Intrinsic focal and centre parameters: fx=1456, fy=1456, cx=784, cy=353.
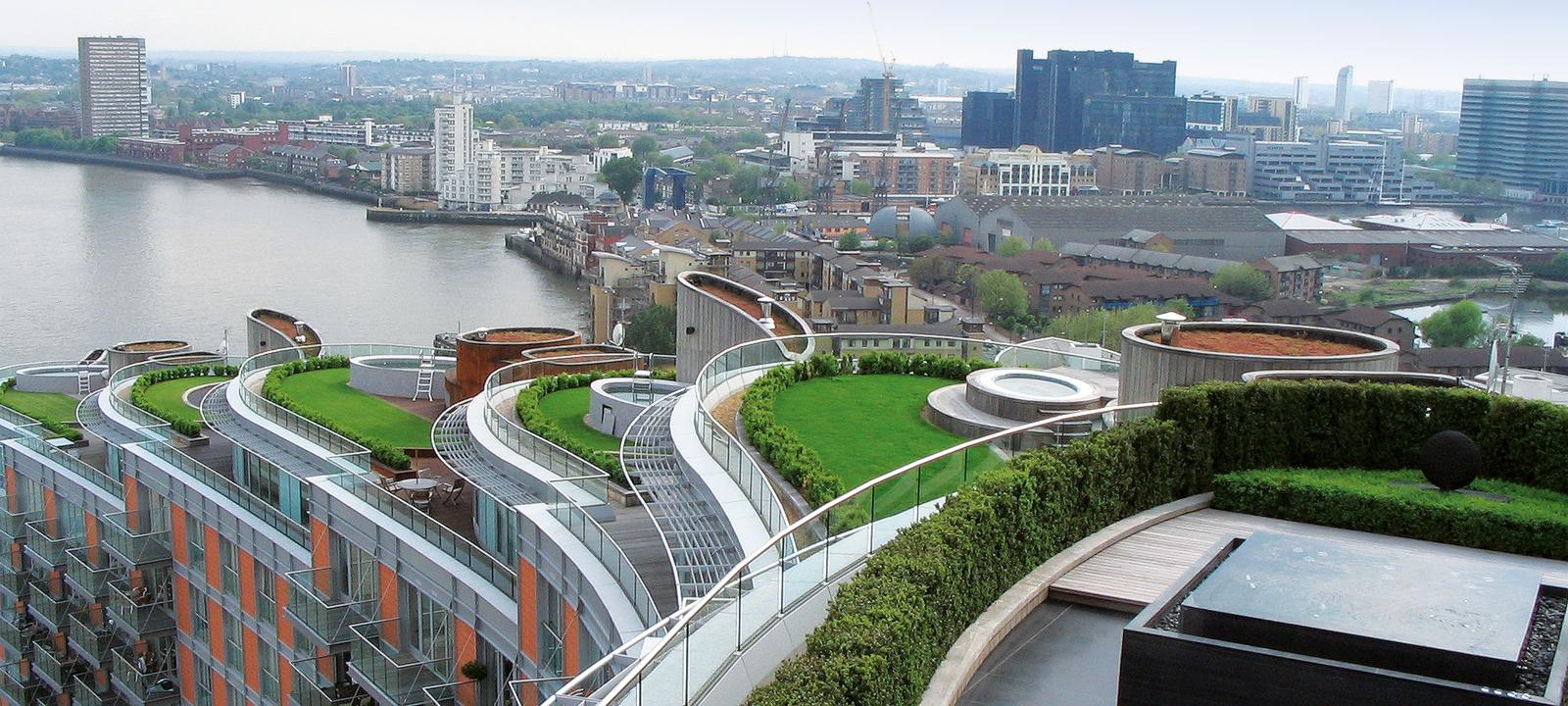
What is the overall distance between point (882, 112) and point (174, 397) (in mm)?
52579

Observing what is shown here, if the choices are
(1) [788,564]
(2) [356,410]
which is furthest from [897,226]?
(1) [788,564]

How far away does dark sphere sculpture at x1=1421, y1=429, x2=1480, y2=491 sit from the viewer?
10.5ft

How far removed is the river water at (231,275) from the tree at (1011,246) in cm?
807

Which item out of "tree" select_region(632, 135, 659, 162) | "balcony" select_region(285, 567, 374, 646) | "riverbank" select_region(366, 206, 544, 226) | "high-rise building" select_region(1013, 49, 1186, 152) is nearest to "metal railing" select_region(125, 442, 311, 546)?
"balcony" select_region(285, 567, 374, 646)

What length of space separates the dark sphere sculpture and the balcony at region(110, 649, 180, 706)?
184 inches

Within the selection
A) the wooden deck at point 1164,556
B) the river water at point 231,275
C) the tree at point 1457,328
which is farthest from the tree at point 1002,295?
the wooden deck at point 1164,556

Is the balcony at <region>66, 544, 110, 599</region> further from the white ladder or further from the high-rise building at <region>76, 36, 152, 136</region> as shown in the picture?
the high-rise building at <region>76, 36, 152, 136</region>

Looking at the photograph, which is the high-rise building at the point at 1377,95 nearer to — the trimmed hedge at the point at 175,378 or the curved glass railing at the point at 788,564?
the trimmed hedge at the point at 175,378

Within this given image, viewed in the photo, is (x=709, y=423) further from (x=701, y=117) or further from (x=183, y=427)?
(x=701, y=117)

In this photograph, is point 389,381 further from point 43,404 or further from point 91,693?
point 43,404

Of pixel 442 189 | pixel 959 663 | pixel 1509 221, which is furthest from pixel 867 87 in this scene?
pixel 959 663

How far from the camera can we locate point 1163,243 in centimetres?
2683

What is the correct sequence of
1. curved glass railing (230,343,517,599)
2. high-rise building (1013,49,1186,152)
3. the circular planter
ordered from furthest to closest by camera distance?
high-rise building (1013,49,1186,152) → curved glass railing (230,343,517,599) → the circular planter

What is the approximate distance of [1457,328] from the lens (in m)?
18.5
